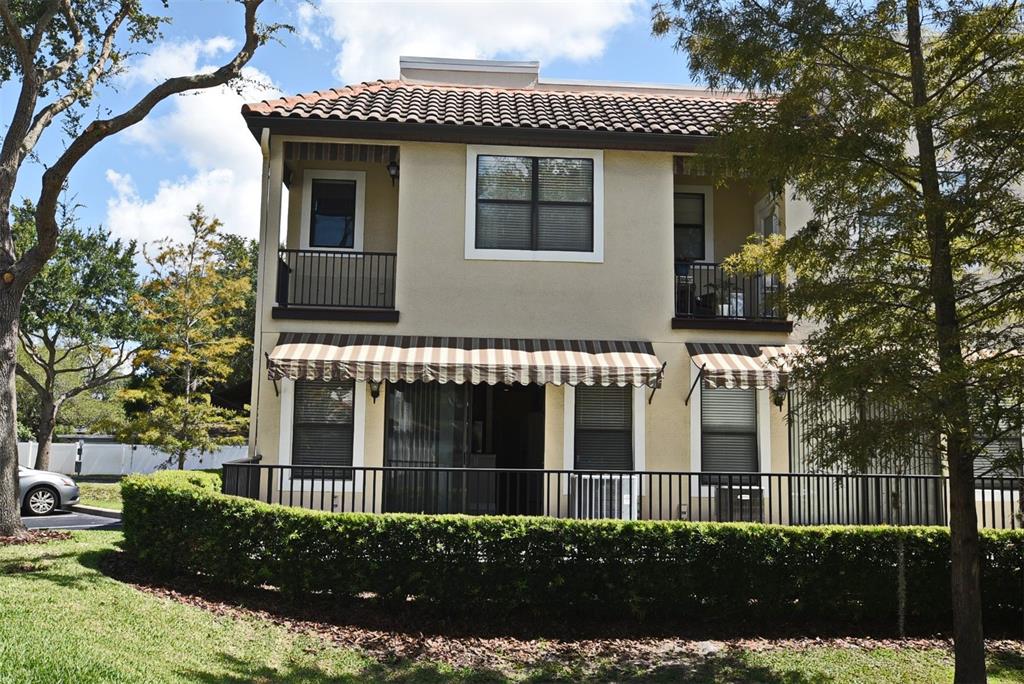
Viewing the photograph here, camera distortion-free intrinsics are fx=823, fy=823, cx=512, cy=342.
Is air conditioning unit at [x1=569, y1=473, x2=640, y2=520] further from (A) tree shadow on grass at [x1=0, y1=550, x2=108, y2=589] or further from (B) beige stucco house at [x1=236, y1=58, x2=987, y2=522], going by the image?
(A) tree shadow on grass at [x1=0, y1=550, x2=108, y2=589]

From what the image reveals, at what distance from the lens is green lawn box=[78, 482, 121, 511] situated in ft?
72.0

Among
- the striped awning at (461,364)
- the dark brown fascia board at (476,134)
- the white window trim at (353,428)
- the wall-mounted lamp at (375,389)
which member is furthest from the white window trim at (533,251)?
the white window trim at (353,428)

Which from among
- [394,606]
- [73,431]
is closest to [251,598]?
[394,606]

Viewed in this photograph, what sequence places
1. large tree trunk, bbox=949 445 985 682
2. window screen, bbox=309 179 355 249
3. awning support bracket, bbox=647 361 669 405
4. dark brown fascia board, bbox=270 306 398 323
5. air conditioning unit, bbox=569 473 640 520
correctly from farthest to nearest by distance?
window screen, bbox=309 179 355 249 < dark brown fascia board, bbox=270 306 398 323 < awning support bracket, bbox=647 361 669 405 < air conditioning unit, bbox=569 473 640 520 < large tree trunk, bbox=949 445 985 682

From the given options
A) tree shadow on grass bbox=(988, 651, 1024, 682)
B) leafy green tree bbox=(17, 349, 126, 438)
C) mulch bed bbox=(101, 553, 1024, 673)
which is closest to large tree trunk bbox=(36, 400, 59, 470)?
leafy green tree bbox=(17, 349, 126, 438)

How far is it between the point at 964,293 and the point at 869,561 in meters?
4.35

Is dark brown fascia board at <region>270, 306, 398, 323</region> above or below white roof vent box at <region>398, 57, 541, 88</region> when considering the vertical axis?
below

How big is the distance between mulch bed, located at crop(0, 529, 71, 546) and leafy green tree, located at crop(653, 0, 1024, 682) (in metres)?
11.1

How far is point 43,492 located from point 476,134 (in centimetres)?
1402

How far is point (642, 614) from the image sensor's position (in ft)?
34.9

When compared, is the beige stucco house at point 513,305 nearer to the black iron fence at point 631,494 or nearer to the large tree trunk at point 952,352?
the black iron fence at point 631,494

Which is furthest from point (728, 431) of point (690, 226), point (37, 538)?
point (37, 538)

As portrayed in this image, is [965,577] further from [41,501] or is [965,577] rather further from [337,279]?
[41,501]

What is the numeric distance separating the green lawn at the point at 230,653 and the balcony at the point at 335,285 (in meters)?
5.99
